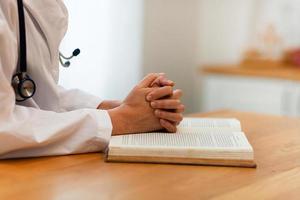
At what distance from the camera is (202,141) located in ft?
3.53

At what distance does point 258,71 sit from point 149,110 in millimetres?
2100

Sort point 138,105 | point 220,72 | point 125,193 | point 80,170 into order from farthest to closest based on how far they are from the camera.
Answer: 1. point 220,72
2. point 138,105
3. point 80,170
4. point 125,193

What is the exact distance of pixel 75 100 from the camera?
1.38 meters

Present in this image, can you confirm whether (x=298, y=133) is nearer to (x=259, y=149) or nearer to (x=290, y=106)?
(x=259, y=149)

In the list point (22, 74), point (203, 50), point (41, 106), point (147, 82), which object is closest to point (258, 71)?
point (203, 50)

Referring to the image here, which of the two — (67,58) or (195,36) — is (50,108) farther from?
(195,36)

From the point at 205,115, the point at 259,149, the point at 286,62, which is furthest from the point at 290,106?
the point at 259,149

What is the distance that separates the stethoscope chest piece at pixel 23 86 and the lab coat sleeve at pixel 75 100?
0.25 m

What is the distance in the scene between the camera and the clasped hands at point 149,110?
1.16 m

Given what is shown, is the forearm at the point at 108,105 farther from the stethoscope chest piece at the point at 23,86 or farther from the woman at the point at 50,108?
the stethoscope chest piece at the point at 23,86

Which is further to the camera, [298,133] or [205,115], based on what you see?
[205,115]

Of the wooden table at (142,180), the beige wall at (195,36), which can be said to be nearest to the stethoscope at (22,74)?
the wooden table at (142,180)

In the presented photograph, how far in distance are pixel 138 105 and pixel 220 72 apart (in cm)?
219

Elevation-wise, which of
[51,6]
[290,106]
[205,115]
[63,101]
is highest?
[51,6]
